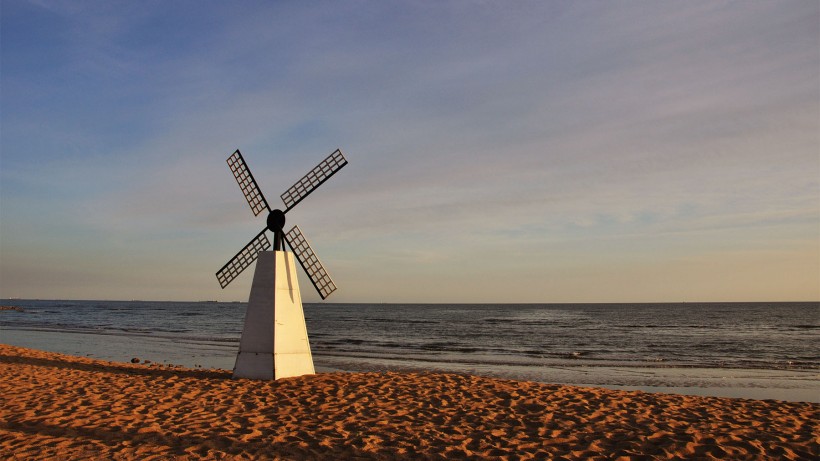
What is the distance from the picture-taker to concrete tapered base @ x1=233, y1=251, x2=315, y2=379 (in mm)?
13383

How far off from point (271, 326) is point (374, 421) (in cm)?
485

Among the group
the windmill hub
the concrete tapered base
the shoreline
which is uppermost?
the windmill hub

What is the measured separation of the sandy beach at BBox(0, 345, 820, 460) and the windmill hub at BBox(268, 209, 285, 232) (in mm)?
4021

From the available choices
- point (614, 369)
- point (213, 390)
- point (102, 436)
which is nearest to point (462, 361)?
point (614, 369)

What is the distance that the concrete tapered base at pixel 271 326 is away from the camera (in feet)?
43.9

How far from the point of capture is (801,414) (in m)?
10.6

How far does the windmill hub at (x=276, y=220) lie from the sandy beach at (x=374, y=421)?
4021 mm

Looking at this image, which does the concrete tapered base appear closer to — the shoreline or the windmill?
the windmill

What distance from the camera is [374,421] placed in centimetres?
951

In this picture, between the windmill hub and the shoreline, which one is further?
the shoreline

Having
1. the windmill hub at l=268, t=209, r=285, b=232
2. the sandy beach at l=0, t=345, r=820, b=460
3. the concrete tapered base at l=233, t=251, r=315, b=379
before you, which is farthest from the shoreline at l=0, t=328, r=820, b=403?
the windmill hub at l=268, t=209, r=285, b=232

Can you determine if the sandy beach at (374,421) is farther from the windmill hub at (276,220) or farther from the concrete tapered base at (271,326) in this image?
the windmill hub at (276,220)

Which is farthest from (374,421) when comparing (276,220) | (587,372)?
(587,372)

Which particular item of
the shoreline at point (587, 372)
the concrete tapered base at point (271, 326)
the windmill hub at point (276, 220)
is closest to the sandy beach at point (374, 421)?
the concrete tapered base at point (271, 326)
